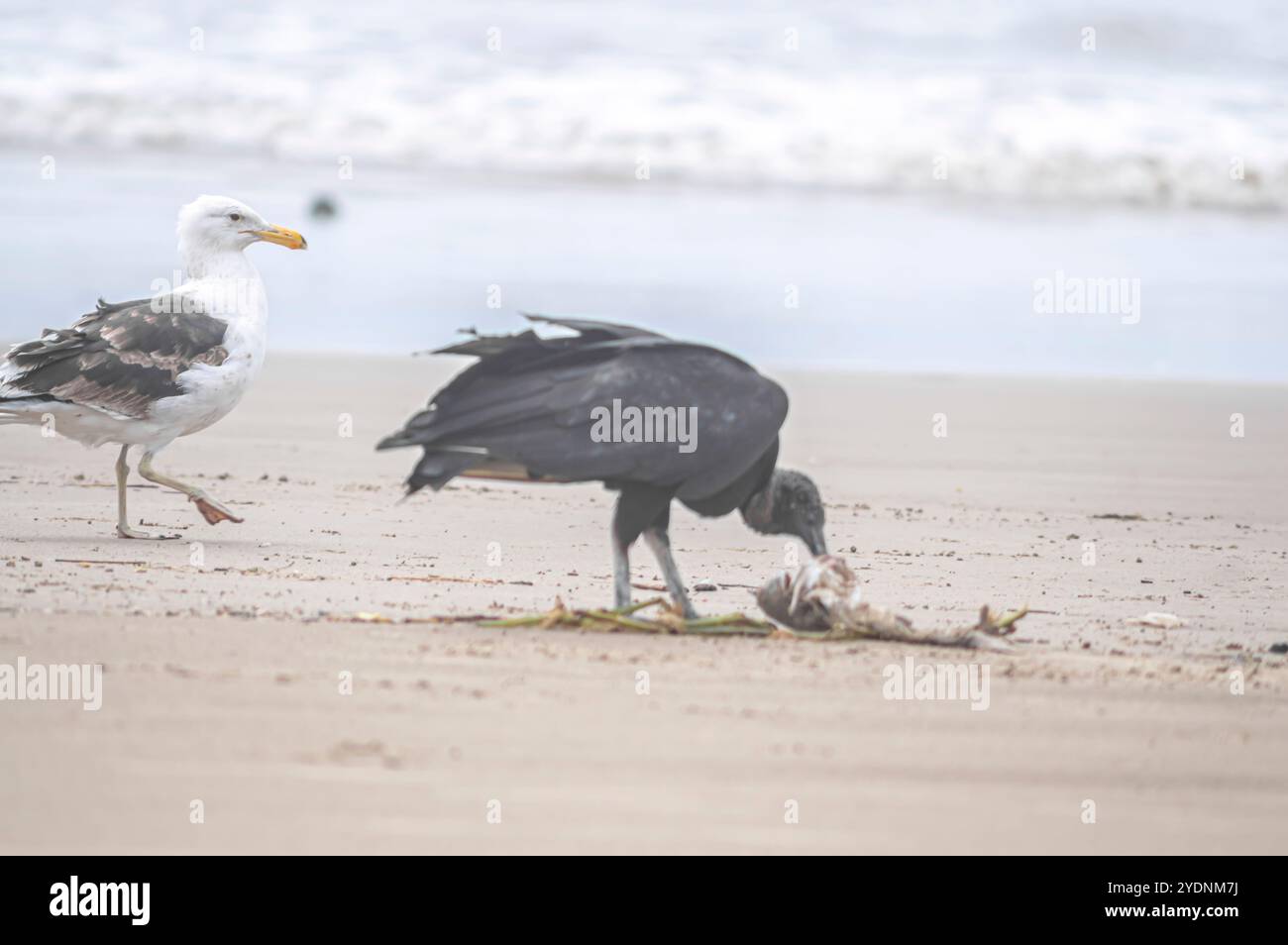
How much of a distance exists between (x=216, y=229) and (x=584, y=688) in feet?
15.3

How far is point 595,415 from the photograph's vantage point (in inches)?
246

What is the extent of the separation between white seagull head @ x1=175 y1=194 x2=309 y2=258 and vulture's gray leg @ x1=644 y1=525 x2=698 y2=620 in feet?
11.3

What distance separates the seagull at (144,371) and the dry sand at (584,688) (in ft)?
1.65

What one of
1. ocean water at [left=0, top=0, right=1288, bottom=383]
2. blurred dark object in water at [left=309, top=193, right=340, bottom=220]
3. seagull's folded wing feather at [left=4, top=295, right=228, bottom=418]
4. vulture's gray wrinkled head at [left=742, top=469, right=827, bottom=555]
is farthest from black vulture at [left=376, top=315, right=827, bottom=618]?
blurred dark object in water at [left=309, top=193, right=340, bottom=220]

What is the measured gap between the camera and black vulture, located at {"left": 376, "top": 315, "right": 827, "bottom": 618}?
20.4ft

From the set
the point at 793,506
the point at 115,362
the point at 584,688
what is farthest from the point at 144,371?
the point at 584,688

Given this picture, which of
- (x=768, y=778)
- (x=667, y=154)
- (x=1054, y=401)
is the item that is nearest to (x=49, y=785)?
(x=768, y=778)

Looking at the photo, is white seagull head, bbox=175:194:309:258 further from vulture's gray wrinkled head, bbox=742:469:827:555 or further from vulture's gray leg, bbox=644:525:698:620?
vulture's gray wrinkled head, bbox=742:469:827:555

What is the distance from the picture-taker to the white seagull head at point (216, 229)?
9.14 m

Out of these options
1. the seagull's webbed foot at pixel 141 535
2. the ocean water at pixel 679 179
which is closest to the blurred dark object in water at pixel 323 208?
the ocean water at pixel 679 179

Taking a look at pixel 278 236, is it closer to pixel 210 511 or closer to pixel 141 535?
pixel 210 511

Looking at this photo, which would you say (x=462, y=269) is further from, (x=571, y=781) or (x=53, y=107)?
(x=571, y=781)
